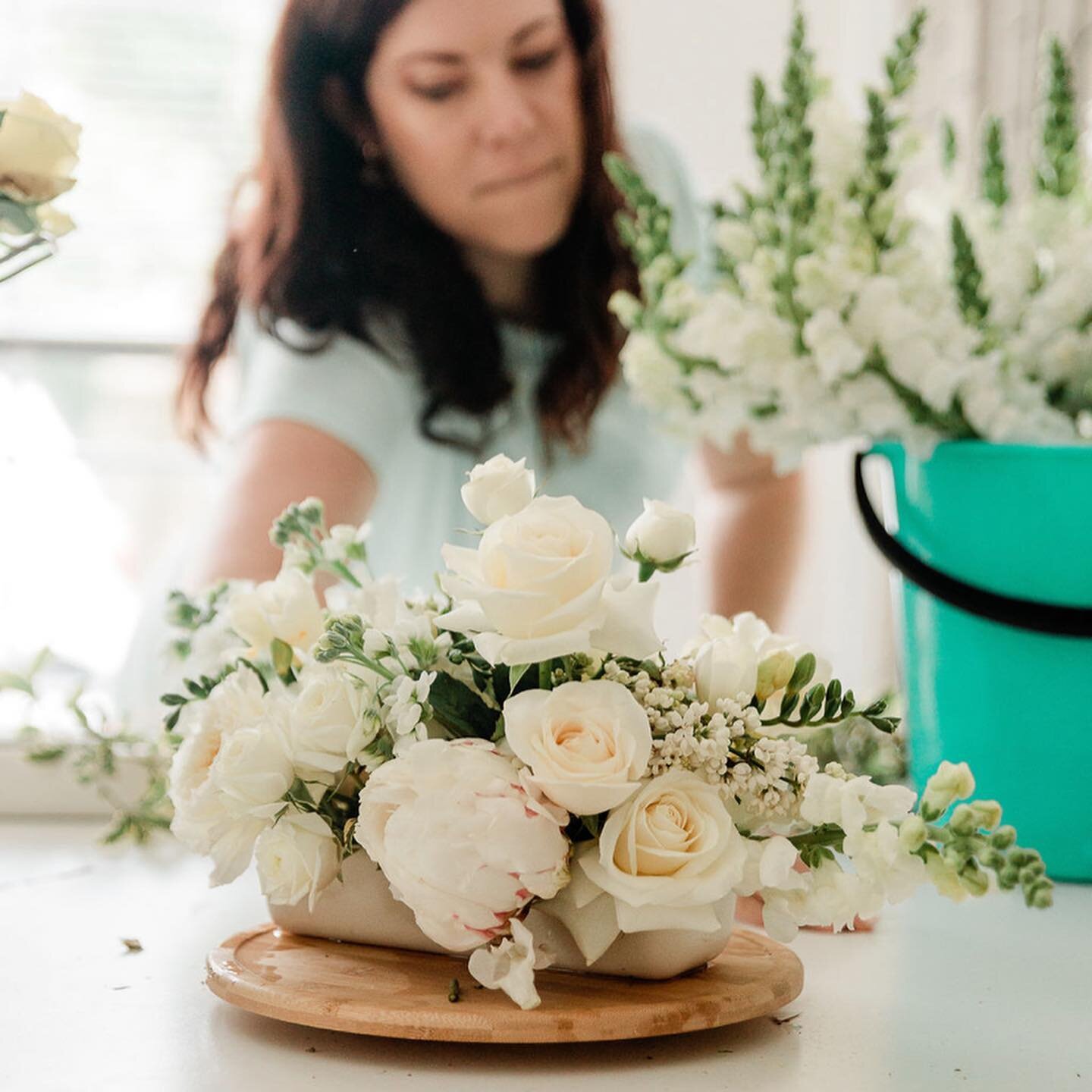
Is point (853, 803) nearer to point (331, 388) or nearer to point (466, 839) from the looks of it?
point (466, 839)

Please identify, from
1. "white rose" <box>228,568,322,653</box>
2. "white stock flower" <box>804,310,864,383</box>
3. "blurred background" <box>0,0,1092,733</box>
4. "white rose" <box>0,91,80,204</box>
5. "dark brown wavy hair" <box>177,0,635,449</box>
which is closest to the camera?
"white rose" <box>0,91,80,204</box>

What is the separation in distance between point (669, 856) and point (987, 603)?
15.5 inches

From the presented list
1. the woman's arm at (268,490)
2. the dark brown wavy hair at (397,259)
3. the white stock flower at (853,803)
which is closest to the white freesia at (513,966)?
the white stock flower at (853,803)

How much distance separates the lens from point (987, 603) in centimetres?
78

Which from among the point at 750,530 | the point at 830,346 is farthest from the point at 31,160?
the point at 750,530

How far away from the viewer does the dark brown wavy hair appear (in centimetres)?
128

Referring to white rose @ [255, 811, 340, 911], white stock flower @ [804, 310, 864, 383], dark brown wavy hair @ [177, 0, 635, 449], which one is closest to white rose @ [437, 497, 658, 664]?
white rose @ [255, 811, 340, 911]

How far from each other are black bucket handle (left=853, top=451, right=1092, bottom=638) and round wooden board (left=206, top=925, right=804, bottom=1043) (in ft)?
0.93

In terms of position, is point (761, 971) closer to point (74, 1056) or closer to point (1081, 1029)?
point (1081, 1029)

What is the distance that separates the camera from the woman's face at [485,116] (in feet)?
4.08

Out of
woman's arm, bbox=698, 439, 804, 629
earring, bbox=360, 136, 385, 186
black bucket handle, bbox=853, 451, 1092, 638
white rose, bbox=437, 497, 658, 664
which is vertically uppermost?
earring, bbox=360, 136, 385, 186

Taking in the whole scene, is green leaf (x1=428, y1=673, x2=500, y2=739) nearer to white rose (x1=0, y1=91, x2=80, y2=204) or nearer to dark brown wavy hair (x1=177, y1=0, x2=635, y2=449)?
white rose (x1=0, y1=91, x2=80, y2=204)

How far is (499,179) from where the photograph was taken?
1292mm

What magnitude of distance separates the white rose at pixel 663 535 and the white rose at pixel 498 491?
0.05 m
